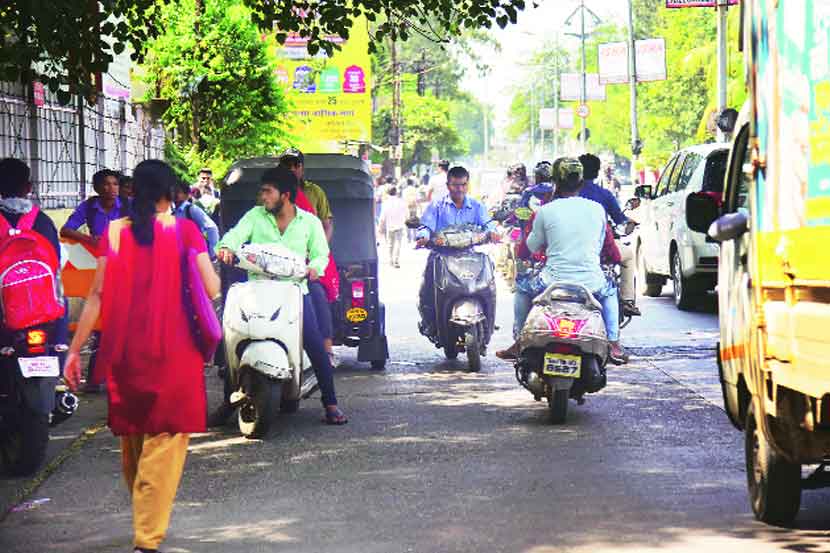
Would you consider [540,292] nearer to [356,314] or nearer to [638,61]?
[356,314]

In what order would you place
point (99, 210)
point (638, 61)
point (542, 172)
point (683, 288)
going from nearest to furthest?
point (99, 210)
point (542, 172)
point (683, 288)
point (638, 61)

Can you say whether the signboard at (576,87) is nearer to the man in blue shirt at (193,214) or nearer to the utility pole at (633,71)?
the utility pole at (633,71)

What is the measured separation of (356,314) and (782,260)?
310 inches

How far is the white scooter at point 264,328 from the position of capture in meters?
10.4

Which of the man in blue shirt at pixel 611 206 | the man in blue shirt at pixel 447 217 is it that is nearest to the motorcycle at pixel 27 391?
the man in blue shirt at pixel 611 206

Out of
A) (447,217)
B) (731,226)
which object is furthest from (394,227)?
(731,226)

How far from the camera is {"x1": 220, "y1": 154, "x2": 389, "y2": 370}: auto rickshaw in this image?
1435 centimetres

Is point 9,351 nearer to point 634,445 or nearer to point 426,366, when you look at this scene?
point 634,445

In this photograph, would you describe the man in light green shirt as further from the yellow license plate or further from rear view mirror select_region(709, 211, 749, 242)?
rear view mirror select_region(709, 211, 749, 242)

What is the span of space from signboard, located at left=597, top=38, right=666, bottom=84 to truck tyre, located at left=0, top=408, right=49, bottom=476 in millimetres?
44780

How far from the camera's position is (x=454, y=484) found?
8812mm

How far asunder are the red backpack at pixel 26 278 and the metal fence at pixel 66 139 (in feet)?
22.2

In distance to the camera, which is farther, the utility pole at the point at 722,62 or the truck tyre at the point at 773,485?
the utility pole at the point at 722,62

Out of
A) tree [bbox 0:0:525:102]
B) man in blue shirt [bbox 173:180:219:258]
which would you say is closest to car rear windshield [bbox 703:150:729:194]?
tree [bbox 0:0:525:102]
